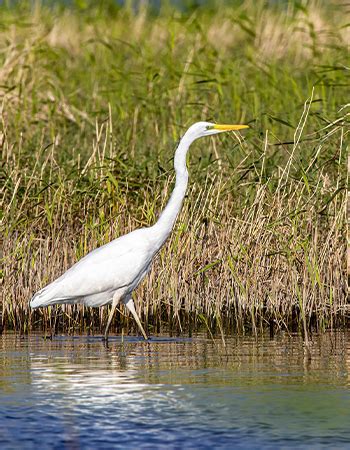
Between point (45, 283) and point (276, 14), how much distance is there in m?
10.2

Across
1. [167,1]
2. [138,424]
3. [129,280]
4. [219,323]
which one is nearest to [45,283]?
[129,280]

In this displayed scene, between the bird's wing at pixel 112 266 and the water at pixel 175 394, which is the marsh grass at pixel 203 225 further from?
the water at pixel 175 394

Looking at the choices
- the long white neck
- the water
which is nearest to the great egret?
the long white neck

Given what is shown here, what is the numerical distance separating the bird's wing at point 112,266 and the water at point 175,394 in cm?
41

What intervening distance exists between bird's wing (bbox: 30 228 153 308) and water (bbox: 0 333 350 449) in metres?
0.41

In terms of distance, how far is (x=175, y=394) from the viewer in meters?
6.14

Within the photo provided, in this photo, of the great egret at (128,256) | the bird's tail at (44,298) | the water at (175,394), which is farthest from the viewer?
the great egret at (128,256)

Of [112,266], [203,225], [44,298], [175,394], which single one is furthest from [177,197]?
[175,394]

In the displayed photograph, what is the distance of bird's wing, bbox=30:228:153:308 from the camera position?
26.6 ft

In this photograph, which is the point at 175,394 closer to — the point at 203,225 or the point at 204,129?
the point at 204,129

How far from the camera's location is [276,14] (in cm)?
1802

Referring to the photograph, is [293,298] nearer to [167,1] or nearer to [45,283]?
[45,283]

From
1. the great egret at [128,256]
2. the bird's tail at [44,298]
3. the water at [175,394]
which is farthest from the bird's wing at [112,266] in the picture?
the water at [175,394]

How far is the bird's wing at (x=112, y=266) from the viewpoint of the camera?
812cm
